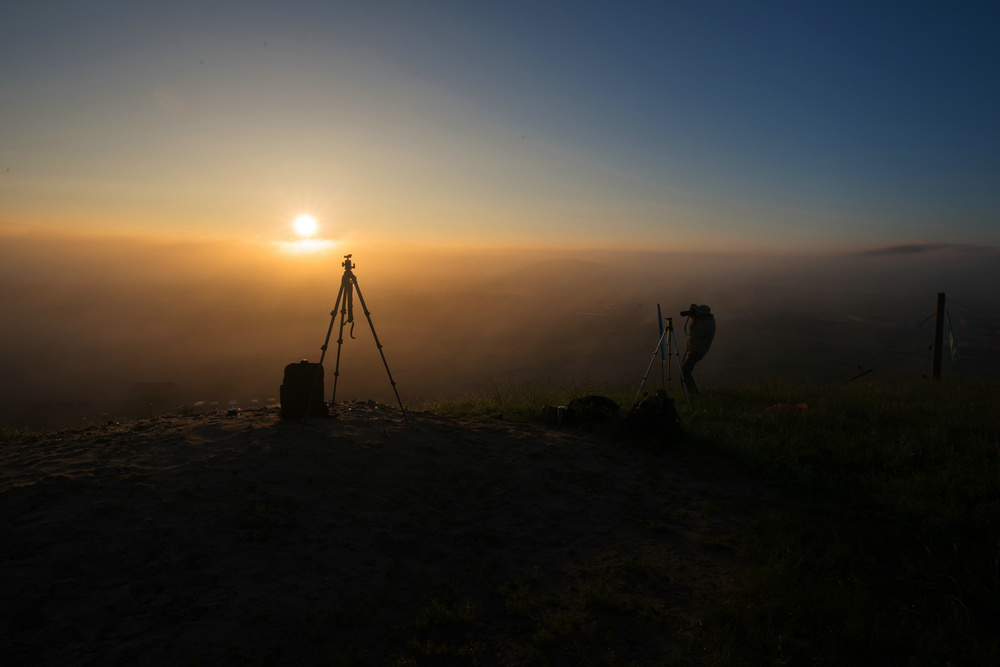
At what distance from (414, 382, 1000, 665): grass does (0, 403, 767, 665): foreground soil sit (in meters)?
0.29

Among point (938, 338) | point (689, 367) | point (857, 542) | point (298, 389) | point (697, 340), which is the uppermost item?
point (697, 340)

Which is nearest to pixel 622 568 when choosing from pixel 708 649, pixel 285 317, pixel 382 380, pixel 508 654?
pixel 708 649

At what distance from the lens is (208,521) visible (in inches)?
201

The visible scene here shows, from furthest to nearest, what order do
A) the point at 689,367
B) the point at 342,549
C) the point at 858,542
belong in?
1. the point at 689,367
2. the point at 858,542
3. the point at 342,549

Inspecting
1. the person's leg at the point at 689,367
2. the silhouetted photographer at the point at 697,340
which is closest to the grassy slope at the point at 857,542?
the person's leg at the point at 689,367

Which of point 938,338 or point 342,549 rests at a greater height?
point 938,338

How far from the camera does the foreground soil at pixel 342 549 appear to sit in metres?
3.83

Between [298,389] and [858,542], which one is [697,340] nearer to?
[858,542]

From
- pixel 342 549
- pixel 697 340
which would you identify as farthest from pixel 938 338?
pixel 342 549

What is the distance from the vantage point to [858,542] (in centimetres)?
540

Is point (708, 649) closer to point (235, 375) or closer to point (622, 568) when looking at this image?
point (622, 568)

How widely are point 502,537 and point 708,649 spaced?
8.03 feet

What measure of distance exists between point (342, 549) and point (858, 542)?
5.87m

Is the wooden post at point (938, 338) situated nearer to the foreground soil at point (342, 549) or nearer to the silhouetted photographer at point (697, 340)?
the silhouetted photographer at point (697, 340)
